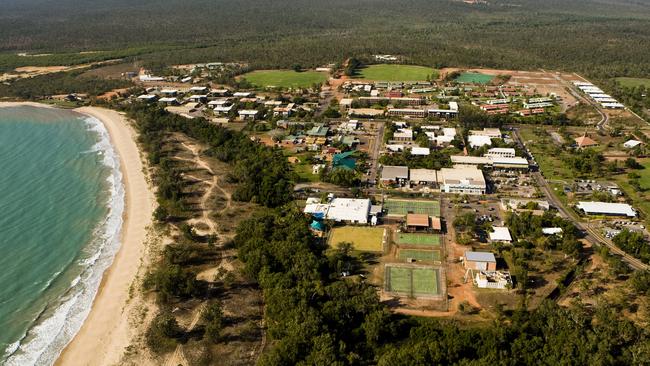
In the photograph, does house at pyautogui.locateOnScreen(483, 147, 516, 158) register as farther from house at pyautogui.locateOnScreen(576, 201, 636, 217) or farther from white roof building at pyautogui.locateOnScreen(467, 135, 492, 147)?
house at pyautogui.locateOnScreen(576, 201, 636, 217)

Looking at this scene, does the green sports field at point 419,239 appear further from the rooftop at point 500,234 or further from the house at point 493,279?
the house at point 493,279

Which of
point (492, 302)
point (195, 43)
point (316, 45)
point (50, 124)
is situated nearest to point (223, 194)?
point (492, 302)

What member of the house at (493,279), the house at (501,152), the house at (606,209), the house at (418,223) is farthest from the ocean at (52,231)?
the house at (606,209)

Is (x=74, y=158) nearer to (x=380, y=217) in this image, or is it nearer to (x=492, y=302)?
(x=380, y=217)

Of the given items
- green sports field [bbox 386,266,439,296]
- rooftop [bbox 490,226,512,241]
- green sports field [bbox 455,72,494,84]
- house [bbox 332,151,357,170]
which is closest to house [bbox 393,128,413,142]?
house [bbox 332,151,357,170]

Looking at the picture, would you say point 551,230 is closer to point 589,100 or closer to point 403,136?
point 403,136

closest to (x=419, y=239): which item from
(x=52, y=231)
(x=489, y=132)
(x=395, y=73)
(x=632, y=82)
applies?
(x=489, y=132)
